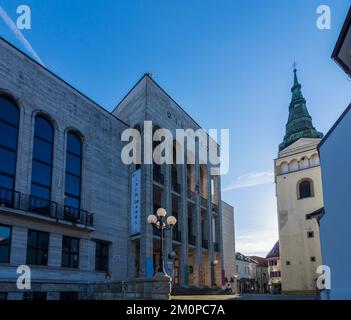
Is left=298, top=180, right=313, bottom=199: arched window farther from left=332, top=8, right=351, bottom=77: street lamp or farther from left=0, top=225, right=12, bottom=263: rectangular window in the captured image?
left=0, top=225, right=12, bottom=263: rectangular window

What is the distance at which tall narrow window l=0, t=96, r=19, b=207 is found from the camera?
19328 mm

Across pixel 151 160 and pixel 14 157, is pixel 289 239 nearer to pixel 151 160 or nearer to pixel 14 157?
pixel 151 160

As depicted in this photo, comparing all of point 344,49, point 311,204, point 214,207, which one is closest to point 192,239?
point 214,207

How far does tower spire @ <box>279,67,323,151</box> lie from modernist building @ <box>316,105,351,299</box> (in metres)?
34.8

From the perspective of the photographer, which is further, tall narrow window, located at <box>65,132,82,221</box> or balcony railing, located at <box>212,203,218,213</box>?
balcony railing, located at <box>212,203,218,213</box>

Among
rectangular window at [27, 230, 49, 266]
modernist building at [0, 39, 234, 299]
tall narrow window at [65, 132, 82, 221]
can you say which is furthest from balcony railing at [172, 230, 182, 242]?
rectangular window at [27, 230, 49, 266]

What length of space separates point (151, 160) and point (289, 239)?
2621cm

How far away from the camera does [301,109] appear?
54906mm

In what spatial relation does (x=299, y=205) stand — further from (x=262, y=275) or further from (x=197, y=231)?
(x=262, y=275)

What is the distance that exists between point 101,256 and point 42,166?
724 centimetres

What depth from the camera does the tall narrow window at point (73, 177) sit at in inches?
912

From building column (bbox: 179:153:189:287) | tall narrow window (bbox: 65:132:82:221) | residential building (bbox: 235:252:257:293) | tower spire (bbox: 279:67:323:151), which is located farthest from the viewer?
residential building (bbox: 235:252:257:293)

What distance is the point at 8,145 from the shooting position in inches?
792

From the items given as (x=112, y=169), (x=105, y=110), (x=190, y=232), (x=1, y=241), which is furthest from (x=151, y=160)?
(x=1, y=241)
